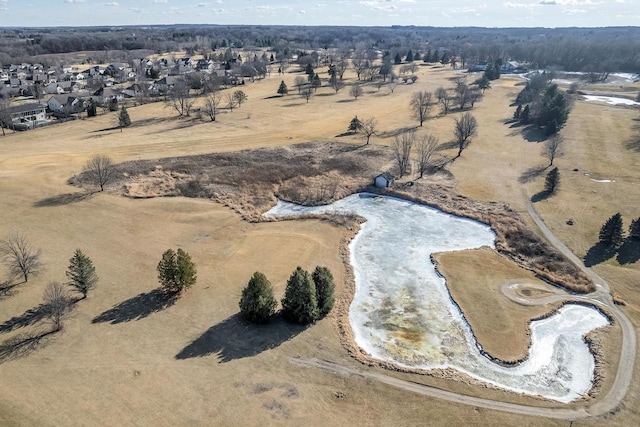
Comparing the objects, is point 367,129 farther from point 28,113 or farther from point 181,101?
point 28,113

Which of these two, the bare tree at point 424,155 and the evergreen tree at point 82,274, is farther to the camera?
the bare tree at point 424,155

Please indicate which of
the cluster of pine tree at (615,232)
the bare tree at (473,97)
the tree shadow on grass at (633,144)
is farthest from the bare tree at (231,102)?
the tree shadow on grass at (633,144)

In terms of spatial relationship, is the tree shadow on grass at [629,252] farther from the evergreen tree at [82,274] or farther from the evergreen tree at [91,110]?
the evergreen tree at [91,110]

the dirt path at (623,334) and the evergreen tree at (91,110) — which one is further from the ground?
the evergreen tree at (91,110)

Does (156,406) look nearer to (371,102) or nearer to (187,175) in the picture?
(187,175)

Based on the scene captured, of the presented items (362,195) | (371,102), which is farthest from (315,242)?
(371,102)

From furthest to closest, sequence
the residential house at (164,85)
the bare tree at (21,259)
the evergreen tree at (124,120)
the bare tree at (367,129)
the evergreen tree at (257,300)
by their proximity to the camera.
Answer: the residential house at (164,85) → the evergreen tree at (124,120) → the bare tree at (367,129) → the bare tree at (21,259) → the evergreen tree at (257,300)

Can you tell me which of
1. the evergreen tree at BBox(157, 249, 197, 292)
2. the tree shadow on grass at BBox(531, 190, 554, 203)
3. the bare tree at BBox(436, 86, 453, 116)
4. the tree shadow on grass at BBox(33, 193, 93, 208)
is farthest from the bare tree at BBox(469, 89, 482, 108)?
the evergreen tree at BBox(157, 249, 197, 292)
